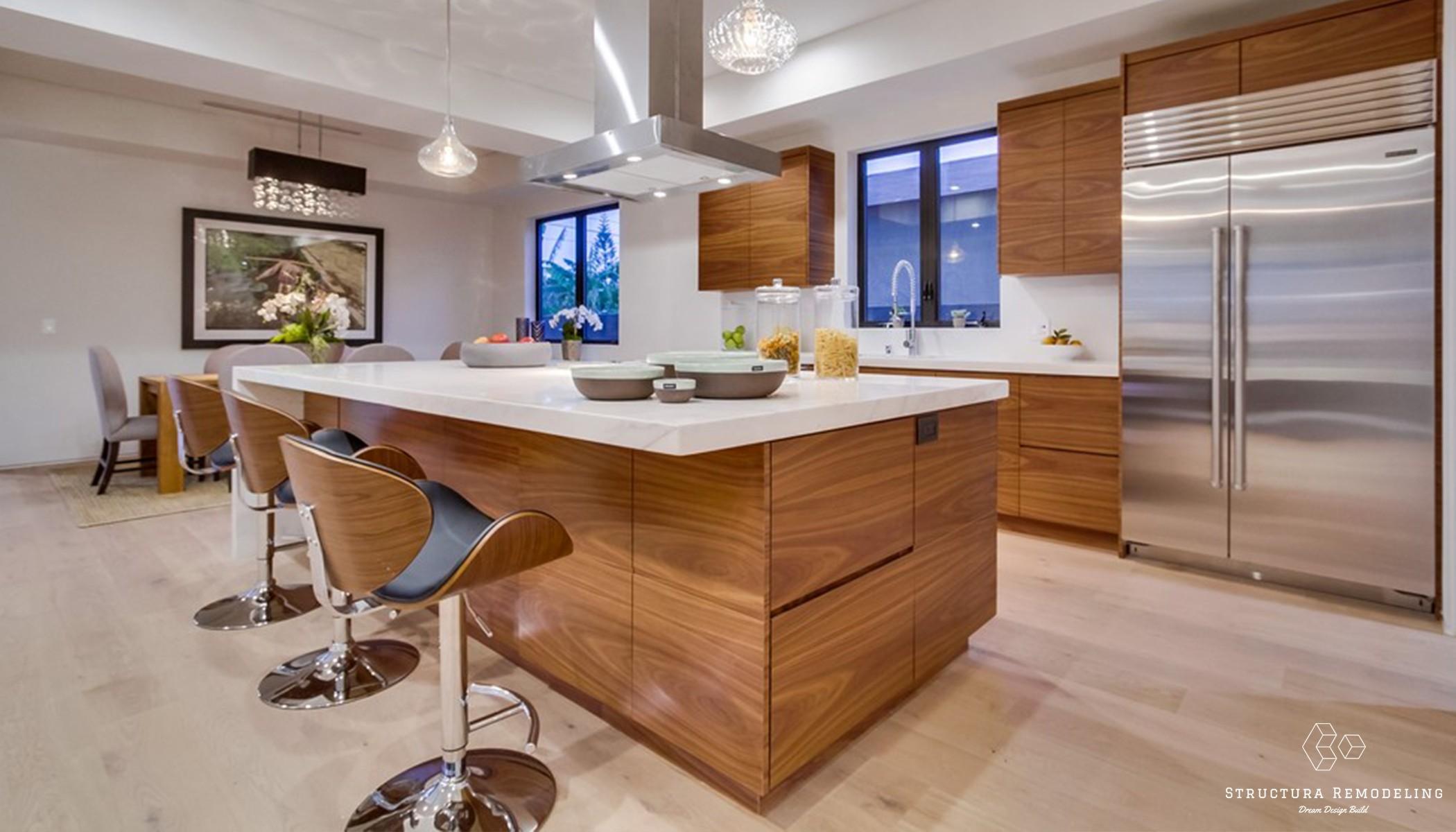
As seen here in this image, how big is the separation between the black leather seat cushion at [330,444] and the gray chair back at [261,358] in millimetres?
2618

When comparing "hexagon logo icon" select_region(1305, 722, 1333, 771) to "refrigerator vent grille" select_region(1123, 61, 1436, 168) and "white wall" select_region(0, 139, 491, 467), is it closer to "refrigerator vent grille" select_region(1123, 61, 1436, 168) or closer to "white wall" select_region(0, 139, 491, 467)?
"refrigerator vent grille" select_region(1123, 61, 1436, 168)

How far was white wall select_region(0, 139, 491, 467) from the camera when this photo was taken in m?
5.64

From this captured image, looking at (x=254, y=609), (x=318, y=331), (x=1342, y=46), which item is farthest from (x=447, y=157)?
(x=1342, y=46)

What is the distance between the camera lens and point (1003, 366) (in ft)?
12.6

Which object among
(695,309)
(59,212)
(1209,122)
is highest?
(59,212)

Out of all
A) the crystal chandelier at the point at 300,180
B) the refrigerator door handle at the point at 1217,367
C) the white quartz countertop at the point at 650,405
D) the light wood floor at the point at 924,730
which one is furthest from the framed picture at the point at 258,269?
the refrigerator door handle at the point at 1217,367

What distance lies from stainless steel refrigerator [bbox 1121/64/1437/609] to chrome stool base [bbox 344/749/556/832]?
117 inches

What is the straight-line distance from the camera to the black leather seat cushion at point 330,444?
7.53ft

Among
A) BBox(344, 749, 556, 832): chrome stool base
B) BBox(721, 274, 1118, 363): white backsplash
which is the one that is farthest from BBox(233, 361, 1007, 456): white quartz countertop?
BBox(721, 274, 1118, 363): white backsplash

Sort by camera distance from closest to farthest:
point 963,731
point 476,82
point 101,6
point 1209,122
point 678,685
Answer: point 678,685 < point 963,731 < point 1209,122 < point 101,6 < point 476,82

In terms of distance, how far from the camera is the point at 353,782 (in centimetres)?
172

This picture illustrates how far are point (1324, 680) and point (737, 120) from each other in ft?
14.2

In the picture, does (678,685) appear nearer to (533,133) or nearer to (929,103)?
(929,103)

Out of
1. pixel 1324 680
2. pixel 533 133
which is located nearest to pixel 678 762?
pixel 1324 680
